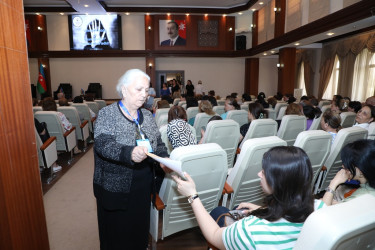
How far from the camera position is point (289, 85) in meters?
11.2

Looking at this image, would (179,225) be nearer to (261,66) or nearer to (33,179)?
(33,179)

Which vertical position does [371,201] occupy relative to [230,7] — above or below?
below

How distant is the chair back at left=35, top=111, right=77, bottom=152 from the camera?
4277 mm

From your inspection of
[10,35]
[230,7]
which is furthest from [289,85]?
[10,35]

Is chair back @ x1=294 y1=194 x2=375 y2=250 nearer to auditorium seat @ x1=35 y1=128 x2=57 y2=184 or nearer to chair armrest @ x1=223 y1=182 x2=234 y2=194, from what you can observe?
chair armrest @ x1=223 y1=182 x2=234 y2=194

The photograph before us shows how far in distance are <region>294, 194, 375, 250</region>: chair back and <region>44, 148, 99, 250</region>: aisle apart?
7.42 feet

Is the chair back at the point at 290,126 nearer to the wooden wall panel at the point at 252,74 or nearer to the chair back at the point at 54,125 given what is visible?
the chair back at the point at 54,125

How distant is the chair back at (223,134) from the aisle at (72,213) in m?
1.63

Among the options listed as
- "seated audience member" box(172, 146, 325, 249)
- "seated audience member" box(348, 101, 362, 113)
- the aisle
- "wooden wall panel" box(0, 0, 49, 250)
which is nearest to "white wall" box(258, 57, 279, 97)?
"seated audience member" box(348, 101, 362, 113)

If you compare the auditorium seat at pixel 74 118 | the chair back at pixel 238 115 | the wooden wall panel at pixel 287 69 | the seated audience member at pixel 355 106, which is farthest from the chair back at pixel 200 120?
the wooden wall panel at pixel 287 69

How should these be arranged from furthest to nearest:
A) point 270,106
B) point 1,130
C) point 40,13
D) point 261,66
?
1. point 261,66
2. point 40,13
3. point 270,106
4. point 1,130

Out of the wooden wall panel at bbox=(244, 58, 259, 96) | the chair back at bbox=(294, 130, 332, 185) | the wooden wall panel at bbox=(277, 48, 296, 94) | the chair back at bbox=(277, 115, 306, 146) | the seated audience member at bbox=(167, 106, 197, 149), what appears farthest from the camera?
the wooden wall panel at bbox=(244, 58, 259, 96)

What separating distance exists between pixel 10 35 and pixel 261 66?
15582 mm

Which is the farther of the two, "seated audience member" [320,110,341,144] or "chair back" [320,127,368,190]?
"seated audience member" [320,110,341,144]
